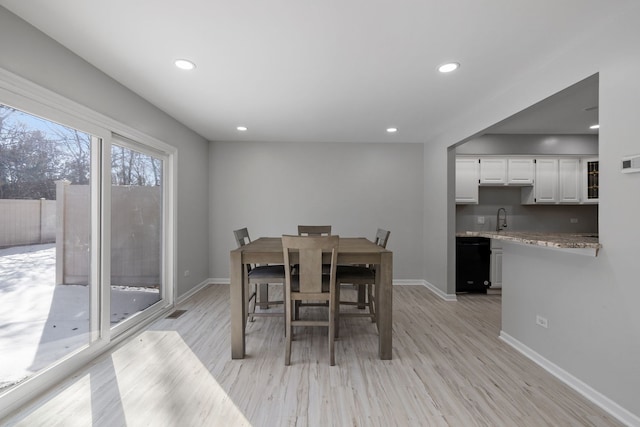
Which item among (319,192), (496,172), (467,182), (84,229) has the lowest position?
(84,229)

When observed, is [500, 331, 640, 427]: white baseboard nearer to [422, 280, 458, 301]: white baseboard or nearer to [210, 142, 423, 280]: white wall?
[422, 280, 458, 301]: white baseboard

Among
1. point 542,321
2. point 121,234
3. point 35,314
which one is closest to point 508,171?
point 542,321

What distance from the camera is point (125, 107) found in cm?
269

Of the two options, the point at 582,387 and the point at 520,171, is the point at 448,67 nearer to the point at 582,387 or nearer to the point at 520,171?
the point at 582,387

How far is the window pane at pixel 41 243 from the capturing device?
1731 mm

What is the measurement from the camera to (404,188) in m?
4.84

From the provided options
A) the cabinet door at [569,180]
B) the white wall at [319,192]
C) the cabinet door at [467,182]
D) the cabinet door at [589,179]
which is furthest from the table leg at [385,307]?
the cabinet door at [589,179]

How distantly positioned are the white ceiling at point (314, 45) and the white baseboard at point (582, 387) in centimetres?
242

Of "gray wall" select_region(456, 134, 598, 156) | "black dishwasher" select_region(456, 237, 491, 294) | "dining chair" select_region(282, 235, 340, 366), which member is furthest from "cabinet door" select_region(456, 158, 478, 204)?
"dining chair" select_region(282, 235, 340, 366)

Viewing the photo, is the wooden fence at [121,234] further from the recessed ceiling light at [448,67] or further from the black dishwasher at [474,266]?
the black dishwasher at [474,266]

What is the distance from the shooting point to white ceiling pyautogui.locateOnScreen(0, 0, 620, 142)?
5.30 feet

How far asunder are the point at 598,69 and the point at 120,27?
317cm

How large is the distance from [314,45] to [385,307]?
7.14 feet

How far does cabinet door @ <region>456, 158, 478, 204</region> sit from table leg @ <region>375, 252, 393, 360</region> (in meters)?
2.75
